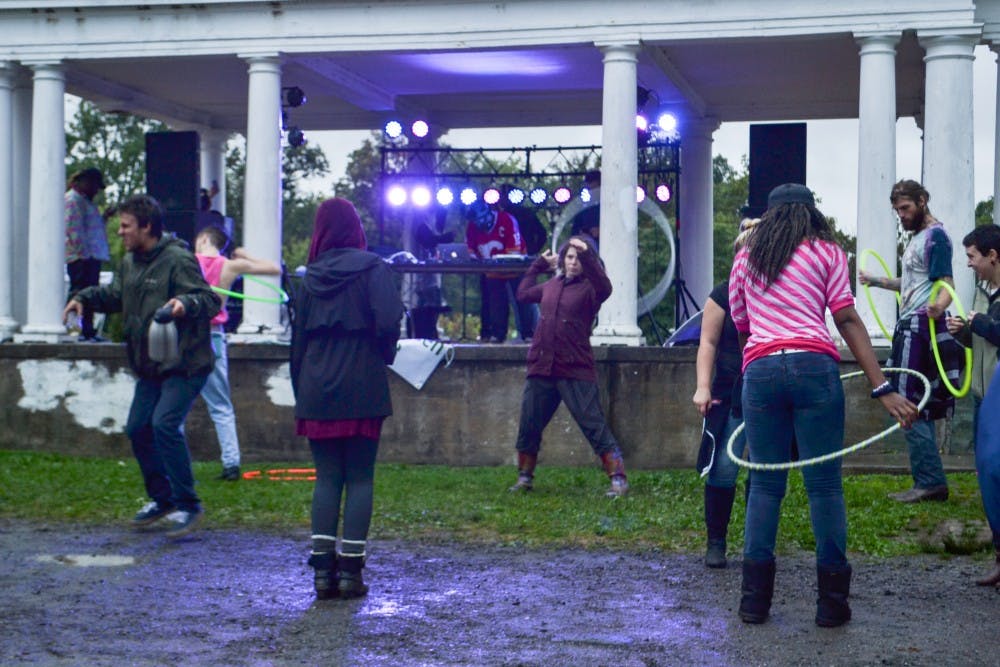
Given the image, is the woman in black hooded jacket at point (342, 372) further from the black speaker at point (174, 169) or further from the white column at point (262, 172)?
the black speaker at point (174, 169)

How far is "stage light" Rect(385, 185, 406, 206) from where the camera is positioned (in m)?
19.8

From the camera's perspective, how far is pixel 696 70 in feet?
55.0

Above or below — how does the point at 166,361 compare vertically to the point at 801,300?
below

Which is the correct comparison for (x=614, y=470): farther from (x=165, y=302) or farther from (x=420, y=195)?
(x=420, y=195)

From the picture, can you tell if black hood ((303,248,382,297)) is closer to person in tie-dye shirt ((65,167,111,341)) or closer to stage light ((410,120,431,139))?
person in tie-dye shirt ((65,167,111,341))

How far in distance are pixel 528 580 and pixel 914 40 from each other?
9176 millimetres

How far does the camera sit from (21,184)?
15.9 meters

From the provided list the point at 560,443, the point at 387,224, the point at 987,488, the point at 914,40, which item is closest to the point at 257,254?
the point at 560,443

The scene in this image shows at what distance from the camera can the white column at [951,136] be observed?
43.0 ft

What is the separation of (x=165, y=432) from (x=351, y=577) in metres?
2.35

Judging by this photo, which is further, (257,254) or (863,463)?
(257,254)

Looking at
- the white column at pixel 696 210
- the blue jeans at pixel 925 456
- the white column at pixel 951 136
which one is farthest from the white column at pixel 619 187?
the white column at pixel 696 210

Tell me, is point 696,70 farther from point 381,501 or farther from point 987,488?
point 987,488

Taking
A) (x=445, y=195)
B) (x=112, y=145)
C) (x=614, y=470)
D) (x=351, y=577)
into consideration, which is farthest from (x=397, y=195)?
(x=112, y=145)
